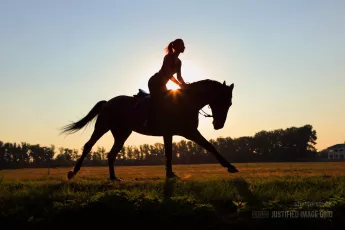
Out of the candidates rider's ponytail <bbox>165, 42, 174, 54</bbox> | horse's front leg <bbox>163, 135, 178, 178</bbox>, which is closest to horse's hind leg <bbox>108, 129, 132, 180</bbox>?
horse's front leg <bbox>163, 135, 178, 178</bbox>

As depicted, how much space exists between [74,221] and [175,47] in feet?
18.3

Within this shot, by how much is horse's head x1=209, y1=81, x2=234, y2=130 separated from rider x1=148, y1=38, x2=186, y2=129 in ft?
3.22

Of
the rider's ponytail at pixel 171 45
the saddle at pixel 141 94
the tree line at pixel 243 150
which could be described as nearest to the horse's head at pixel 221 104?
the rider's ponytail at pixel 171 45

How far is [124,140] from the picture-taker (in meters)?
13.0

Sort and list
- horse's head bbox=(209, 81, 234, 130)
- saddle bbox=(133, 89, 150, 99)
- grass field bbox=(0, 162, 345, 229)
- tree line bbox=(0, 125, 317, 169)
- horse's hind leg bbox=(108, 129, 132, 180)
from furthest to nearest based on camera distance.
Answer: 1. tree line bbox=(0, 125, 317, 169)
2. horse's hind leg bbox=(108, 129, 132, 180)
3. saddle bbox=(133, 89, 150, 99)
4. horse's head bbox=(209, 81, 234, 130)
5. grass field bbox=(0, 162, 345, 229)

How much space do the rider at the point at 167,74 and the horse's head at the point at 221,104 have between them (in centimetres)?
98

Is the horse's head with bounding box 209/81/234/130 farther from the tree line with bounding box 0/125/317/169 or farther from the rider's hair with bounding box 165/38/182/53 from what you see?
the tree line with bounding box 0/125/317/169

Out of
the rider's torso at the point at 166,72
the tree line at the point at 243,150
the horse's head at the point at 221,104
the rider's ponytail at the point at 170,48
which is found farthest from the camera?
the tree line at the point at 243,150

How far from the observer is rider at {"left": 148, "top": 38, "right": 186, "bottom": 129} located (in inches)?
434

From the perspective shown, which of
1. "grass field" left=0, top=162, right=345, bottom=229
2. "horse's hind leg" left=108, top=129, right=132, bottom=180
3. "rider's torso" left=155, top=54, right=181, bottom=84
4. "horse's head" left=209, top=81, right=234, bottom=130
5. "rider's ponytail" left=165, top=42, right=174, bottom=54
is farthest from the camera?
"horse's hind leg" left=108, top=129, right=132, bottom=180

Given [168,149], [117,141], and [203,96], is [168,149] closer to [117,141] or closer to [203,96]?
[203,96]

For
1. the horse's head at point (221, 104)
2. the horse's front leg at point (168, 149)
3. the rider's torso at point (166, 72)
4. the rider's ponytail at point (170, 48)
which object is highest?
the rider's ponytail at point (170, 48)

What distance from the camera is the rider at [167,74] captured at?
434 inches

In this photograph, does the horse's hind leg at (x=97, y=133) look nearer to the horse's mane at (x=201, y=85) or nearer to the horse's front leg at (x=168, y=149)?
the horse's front leg at (x=168, y=149)
